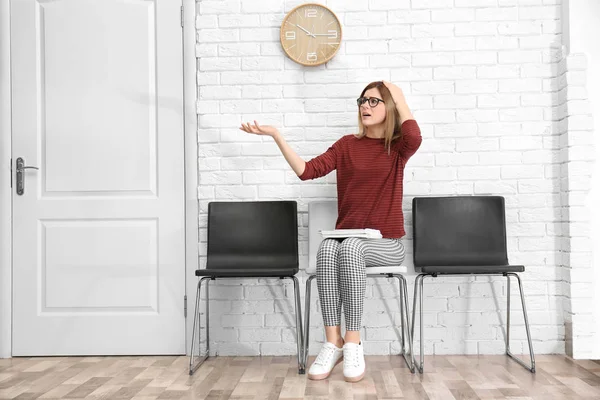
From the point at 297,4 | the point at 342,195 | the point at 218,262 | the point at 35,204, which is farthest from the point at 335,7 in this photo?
the point at 35,204

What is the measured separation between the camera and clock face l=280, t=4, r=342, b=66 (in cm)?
305

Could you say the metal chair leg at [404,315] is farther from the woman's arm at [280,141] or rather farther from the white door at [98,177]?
the white door at [98,177]

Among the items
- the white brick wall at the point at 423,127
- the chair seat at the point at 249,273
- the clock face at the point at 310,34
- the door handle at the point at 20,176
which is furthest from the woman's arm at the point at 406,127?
the door handle at the point at 20,176

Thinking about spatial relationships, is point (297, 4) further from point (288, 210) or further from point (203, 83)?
point (288, 210)

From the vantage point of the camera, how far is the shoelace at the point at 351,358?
245 cm

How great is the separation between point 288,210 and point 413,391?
Result: 1088 millimetres

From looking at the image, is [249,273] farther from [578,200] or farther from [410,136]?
[578,200]

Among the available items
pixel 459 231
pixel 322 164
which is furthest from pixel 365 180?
pixel 459 231

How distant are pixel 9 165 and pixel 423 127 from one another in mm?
2152

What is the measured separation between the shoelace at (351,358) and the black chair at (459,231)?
57 centimetres

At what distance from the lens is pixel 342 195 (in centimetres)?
288

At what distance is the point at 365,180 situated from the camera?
2.82 m

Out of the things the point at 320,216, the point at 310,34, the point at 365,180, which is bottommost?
the point at 320,216

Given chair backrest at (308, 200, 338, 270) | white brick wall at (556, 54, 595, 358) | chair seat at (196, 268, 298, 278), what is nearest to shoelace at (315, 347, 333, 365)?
chair seat at (196, 268, 298, 278)
